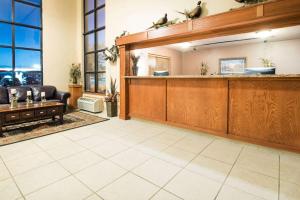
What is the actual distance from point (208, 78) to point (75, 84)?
5.30 meters

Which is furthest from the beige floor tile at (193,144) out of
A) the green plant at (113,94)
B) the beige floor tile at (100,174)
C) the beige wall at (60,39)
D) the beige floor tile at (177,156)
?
the beige wall at (60,39)

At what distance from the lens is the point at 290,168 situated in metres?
2.18

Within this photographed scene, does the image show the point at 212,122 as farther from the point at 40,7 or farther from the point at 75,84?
the point at 40,7

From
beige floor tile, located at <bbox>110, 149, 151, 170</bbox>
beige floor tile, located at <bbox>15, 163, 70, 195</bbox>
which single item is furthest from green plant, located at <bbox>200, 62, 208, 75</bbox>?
beige floor tile, located at <bbox>15, 163, 70, 195</bbox>

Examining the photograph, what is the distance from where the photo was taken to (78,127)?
3.91 metres

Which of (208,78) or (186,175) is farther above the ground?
(208,78)

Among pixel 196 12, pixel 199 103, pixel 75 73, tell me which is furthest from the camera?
pixel 75 73

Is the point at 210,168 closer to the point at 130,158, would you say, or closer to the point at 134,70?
the point at 130,158

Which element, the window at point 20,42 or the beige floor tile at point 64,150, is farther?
the window at point 20,42

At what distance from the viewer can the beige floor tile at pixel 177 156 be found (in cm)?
233

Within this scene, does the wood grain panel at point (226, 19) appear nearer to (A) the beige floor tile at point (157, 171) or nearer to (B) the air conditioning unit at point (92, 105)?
(A) the beige floor tile at point (157, 171)

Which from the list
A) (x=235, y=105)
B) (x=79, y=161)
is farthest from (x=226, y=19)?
(x=79, y=161)

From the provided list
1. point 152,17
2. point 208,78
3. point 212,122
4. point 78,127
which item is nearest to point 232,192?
point 212,122

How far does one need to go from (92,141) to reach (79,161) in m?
0.76
